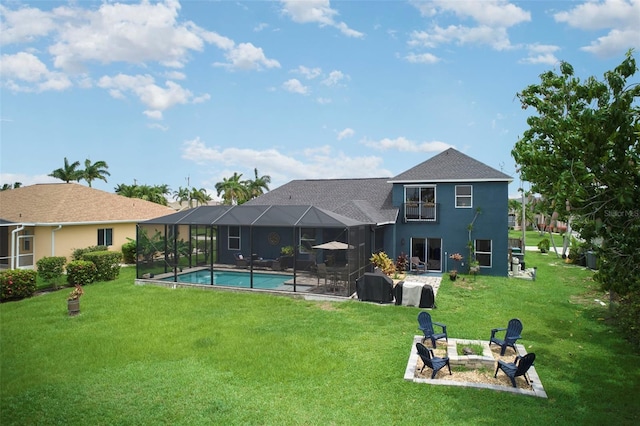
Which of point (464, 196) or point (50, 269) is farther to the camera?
point (464, 196)

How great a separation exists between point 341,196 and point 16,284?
1651 centimetres

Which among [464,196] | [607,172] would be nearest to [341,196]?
[464,196]

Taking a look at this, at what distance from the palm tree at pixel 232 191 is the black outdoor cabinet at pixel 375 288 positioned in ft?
136

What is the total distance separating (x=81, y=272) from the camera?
57.1 feet

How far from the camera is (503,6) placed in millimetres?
11453

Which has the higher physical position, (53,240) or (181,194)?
(181,194)

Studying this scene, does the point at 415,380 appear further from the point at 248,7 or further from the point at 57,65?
the point at 57,65

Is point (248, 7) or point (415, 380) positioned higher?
point (248, 7)

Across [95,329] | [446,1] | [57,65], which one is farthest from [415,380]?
[57,65]

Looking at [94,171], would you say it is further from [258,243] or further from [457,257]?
[457,257]

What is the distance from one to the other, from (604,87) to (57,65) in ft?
57.5

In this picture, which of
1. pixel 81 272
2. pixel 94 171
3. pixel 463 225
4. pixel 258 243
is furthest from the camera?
pixel 94 171

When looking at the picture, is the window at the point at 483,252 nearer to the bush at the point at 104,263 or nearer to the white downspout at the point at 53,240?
the bush at the point at 104,263

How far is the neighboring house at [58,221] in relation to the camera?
20.7 meters
